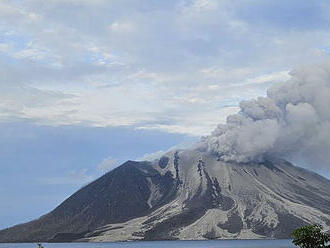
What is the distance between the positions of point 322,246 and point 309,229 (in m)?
2.01

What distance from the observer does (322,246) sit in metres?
49.2

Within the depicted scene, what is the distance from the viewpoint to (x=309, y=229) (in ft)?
165
